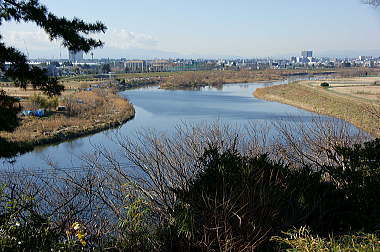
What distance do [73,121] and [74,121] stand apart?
6 cm

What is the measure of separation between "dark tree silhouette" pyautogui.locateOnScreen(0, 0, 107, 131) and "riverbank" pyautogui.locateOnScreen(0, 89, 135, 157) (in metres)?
7.77

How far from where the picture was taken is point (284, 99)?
2723cm

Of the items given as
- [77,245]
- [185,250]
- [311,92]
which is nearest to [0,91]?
[77,245]

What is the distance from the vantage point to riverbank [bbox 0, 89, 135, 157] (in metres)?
15.0

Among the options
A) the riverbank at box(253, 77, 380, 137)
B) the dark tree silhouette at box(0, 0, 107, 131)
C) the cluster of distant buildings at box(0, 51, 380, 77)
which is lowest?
the riverbank at box(253, 77, 380, 137)

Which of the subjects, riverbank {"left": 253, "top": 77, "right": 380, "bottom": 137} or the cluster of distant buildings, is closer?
riverbank {"left": 253, "top": 77, "right": 380, "bottom": 137}

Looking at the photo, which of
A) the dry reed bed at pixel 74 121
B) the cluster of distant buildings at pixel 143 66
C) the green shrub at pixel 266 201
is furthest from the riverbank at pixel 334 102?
the cluster of distant buildings at pixel 143 66

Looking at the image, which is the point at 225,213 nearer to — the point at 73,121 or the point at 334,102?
the point at 73,121

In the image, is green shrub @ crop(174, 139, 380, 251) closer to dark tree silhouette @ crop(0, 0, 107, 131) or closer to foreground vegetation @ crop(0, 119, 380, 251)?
foreground vegetation @ crop(0, 119, 380, 251)

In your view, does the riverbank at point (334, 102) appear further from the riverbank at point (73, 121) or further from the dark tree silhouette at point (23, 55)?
the dark tree silhouette at point (23, 55)

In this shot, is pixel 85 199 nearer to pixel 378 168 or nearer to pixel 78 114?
pixel 378 168

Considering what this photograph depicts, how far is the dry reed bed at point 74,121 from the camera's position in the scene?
15.1m

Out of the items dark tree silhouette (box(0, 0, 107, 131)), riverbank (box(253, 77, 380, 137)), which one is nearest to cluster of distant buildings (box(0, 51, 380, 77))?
dark tree silhouette (box(0, 0, 107, 131))

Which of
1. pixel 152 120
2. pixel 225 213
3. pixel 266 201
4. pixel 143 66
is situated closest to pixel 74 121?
pixel 152 120
